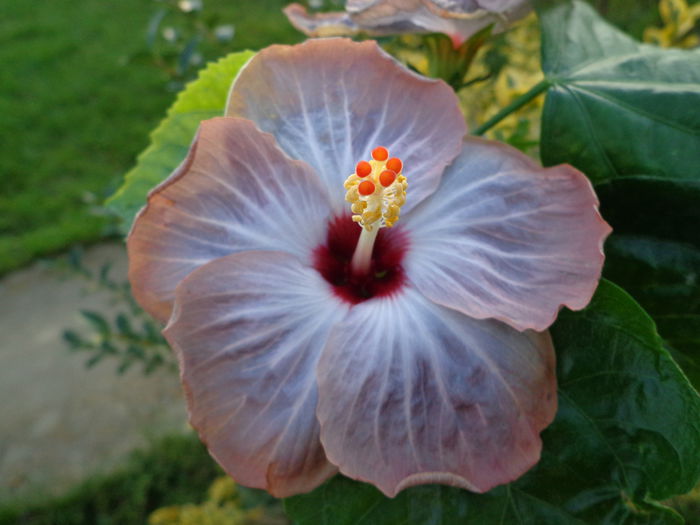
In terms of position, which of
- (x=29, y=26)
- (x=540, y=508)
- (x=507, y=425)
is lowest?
(x=29, y=26)

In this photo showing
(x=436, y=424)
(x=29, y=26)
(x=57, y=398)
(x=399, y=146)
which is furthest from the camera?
(x=29, y=26)

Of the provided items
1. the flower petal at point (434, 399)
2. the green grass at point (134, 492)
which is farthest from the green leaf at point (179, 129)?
the green grass at point (134, 492)

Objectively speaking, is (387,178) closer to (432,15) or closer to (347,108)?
(347,108)

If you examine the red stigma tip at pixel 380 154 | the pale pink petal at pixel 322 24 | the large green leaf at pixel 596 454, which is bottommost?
the large green leaf at pixel 596 454

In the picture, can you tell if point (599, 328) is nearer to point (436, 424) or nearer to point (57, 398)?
point (436, 424)

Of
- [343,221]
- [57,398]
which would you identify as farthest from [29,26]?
[343,221]

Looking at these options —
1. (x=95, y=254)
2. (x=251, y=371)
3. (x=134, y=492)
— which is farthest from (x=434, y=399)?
(x=95, y=254)

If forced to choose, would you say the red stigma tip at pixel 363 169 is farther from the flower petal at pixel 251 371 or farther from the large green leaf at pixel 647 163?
the large green leaf at pixel 647 163
